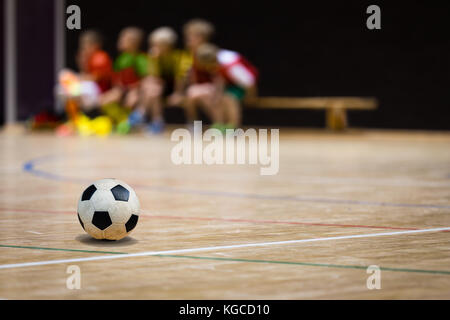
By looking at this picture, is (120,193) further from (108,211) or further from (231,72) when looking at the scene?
(231,72)

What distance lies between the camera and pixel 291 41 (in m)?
12.6

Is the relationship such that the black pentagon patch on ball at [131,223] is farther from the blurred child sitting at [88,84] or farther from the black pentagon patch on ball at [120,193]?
the blurred child sitting at [88,84]

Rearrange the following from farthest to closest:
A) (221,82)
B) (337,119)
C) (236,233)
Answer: (337,119), (221,82), (236,233)

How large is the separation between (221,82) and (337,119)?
1.90m

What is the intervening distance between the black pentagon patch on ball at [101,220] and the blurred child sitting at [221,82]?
7698 millimetres

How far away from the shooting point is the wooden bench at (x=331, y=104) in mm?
11789

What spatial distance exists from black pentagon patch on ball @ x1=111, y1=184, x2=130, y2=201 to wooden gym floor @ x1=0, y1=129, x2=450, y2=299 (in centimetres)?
16

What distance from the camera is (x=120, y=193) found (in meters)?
3.38

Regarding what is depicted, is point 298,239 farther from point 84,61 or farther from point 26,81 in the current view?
point 26,81

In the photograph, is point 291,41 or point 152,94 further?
point 291,41

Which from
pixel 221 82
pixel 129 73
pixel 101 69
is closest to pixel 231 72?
pixel 221 82

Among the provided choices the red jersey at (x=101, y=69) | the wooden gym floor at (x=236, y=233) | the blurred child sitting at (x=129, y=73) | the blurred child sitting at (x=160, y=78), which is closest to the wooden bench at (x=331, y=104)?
the blurred child sitting at (x=160, y=78)

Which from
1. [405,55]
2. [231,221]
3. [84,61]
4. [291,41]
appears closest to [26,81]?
[84,61]

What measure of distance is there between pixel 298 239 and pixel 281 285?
0.86m
